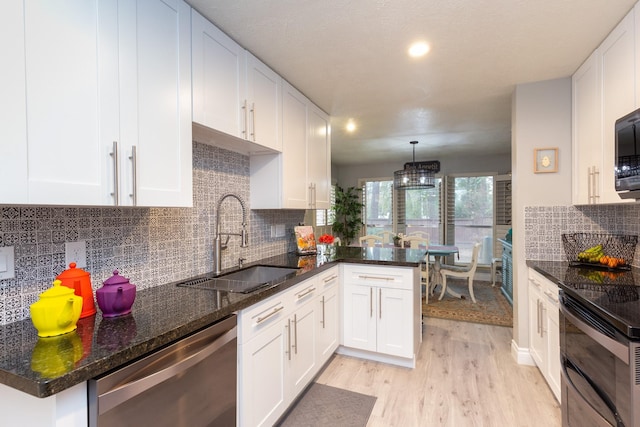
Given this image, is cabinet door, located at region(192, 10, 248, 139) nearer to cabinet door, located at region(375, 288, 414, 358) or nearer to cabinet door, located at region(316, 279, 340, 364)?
cabinet door, located at region(316, 279, 340, 364)

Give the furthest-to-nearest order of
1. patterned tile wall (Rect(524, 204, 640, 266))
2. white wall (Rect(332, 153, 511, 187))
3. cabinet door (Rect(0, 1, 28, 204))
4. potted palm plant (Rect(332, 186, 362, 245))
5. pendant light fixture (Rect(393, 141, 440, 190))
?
potted palm plant (Rect(332, 186, 362, 245))
white wall (Rect(332, 153, 511, 187))
pendant light fixture (Rect(393, 141, 440, 190))
patterned tile wall (Rect(524, 204, 640, 266))
cabinet door (Rect(0, 1, 28, 204))

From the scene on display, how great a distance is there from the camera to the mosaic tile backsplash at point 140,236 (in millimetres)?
1198

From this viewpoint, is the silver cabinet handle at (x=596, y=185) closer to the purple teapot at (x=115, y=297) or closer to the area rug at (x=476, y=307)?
the area rug at (x=476, y=307)

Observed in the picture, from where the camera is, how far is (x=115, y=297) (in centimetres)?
123

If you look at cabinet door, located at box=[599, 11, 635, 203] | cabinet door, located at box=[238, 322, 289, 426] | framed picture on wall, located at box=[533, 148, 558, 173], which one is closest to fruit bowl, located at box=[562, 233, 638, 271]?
cabinet door, located at box=[599, 11, 635, 203]

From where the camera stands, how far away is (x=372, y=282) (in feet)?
8.75

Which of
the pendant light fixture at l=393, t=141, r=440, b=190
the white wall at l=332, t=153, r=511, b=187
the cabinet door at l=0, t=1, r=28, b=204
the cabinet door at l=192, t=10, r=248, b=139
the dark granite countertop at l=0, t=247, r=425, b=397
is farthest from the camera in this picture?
the white wall at l=332, t=153, r=511, b=187

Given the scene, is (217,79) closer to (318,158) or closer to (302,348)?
(318,158)

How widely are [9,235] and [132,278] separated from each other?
0.56 m

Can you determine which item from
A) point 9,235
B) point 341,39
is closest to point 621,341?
point 341,39

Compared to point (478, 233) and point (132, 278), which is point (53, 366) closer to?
point (132, 278)

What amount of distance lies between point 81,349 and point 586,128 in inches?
125

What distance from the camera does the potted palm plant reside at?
6848 mm

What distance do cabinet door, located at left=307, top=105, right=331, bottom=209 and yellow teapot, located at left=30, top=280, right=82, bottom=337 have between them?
7.07 ft
